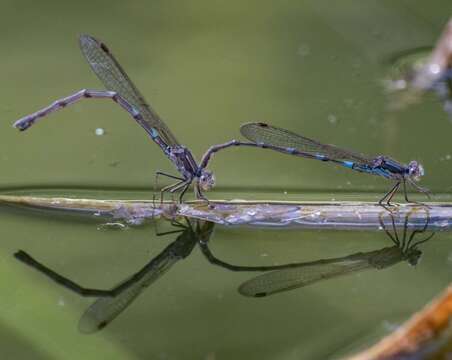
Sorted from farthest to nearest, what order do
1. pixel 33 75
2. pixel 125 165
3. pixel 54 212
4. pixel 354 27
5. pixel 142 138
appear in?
pixel 354 27 < pixel 33 75 < pixel 142 138 < pixel 125 165 < pixel 54 212

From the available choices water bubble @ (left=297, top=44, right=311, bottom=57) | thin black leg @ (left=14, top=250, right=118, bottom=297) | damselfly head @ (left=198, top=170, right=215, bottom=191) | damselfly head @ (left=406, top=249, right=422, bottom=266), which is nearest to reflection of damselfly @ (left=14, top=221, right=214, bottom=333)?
thin black leg @ (left=14, top=250, right=118, bottom=297)

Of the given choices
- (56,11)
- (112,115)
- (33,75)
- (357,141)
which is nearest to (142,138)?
(112,115)

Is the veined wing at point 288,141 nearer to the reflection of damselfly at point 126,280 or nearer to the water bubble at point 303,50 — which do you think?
the reflection of damselfly at point 126,280

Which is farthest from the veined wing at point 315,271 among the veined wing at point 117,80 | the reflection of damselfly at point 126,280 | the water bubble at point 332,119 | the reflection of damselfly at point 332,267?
the water bubble at point 332,119

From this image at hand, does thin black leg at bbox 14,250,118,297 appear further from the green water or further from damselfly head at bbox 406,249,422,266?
damselfly head at bbox 406,249,422,266

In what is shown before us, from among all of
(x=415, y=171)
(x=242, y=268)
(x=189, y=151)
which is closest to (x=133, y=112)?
(x=189, y=151)

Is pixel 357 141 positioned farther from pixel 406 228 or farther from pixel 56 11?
pixel 56 11
